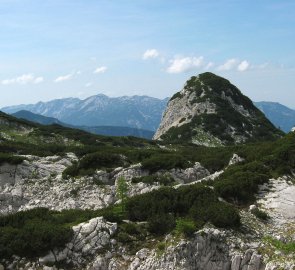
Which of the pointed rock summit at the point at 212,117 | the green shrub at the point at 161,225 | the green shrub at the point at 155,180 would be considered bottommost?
the green shrub at the point at 161,225

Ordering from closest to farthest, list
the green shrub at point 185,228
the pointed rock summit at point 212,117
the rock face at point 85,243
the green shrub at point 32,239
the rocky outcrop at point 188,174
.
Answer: the green shrub at point 32,239, the rock face at point 85,243, the green shrub at point 185,228, the rocky outcrop at point 188,174, the pointed rock summit at point 212,117

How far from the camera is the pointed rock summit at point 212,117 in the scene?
298ft

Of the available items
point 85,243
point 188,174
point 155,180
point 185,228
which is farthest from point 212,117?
point 85,243

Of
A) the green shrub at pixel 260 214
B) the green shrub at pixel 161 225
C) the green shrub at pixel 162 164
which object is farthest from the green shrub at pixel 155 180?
the green shrub at pixel 161 225

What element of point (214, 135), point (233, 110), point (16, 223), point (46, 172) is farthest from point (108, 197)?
point (233, 110)

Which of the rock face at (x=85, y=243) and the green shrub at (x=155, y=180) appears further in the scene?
the green shrub at (x=155, y=180)

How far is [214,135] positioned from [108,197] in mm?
59587

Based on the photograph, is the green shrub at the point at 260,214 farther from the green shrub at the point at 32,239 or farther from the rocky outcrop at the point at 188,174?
the rocky outcrop at the point at 188,174

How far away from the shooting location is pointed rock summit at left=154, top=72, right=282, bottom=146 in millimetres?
90812

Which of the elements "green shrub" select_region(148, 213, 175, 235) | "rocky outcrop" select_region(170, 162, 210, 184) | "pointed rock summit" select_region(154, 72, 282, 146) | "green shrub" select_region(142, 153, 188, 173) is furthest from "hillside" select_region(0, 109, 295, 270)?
"pointed rock summit" select_region(154, 72, 282, 146)

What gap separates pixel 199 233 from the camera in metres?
21.1

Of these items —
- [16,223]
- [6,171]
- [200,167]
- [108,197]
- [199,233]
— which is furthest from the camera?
[200,167]

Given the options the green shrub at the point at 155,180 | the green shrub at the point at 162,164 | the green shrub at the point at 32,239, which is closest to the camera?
the green shrub at the point at 32,239

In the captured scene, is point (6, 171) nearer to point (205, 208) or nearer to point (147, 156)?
point (147, 156)
